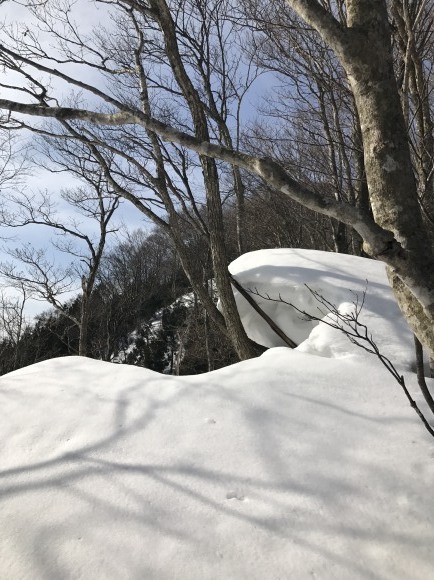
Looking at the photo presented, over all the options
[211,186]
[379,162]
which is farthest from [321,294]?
[379,162]

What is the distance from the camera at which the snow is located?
1469mm

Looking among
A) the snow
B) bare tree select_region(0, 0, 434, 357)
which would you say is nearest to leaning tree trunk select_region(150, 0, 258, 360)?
the snow

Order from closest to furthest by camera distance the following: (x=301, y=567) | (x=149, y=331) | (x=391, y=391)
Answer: (x=301, y=567), (x=391, y=391), (x=149, y=331)

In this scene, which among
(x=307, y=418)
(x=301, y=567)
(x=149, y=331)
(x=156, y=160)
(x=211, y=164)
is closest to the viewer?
→ (x=301, y=567)

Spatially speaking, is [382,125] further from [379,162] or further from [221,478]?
[221,478]

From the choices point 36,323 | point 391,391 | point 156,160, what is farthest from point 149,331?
point 391,391

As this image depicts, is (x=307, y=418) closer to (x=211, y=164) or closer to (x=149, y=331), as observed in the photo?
(x=211, y=164)

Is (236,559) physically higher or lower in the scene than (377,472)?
lower

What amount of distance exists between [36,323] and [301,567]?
77.9ft

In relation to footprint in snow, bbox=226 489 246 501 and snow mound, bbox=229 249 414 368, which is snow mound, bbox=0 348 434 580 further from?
snow mound, bbox=229 249 414 368

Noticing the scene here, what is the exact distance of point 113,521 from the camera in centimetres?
164

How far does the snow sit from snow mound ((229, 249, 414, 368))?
365 mm

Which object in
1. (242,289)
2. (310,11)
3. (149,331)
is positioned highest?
(310,11)

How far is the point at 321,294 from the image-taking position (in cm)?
404
